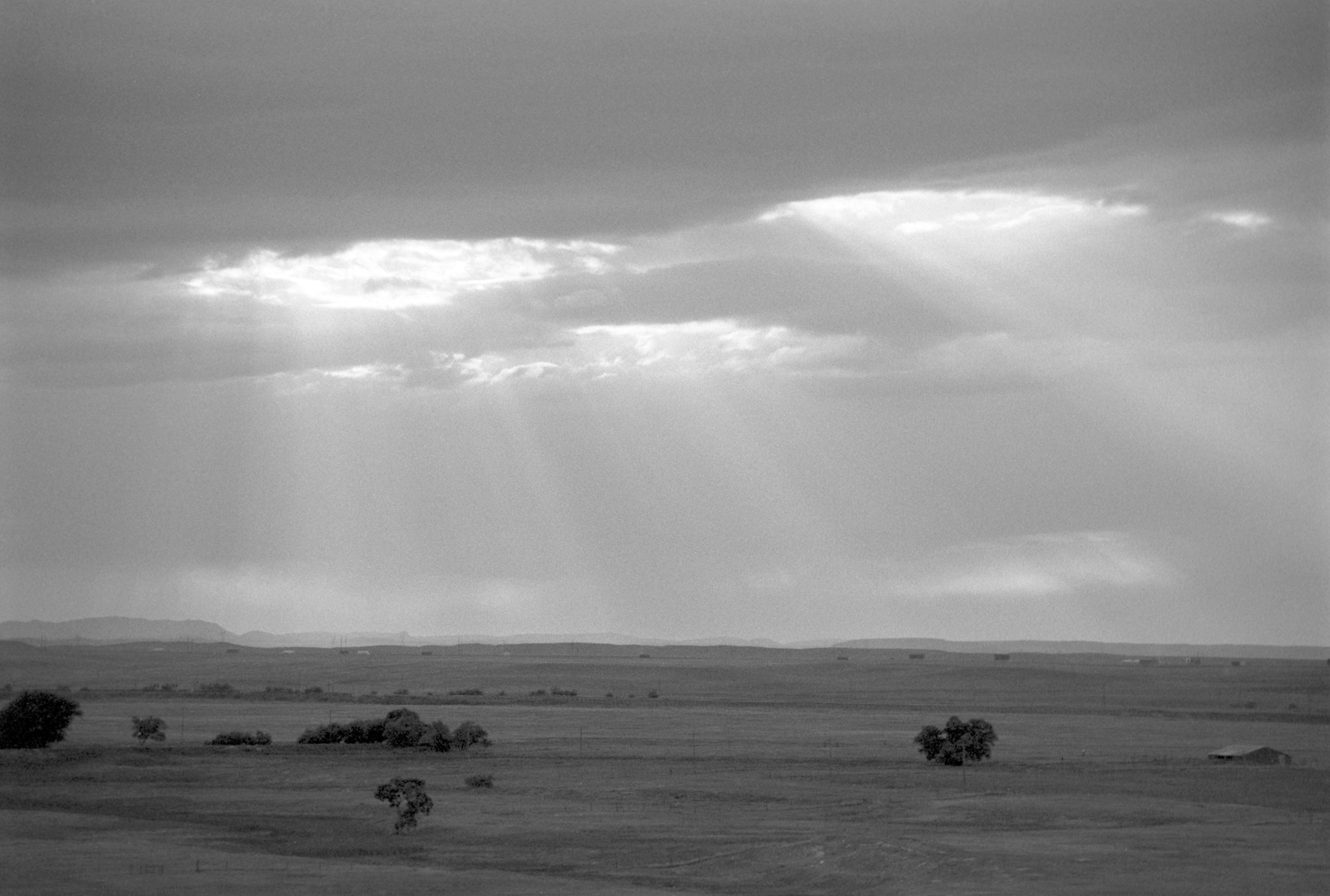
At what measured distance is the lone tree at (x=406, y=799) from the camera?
174 feet

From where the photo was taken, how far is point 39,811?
188 feet

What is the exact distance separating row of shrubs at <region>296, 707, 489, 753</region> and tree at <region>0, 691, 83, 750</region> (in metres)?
11.5

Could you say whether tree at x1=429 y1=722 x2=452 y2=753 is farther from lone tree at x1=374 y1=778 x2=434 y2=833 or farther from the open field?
lone tree at x1=374 y1=778 x2=434 y2=833

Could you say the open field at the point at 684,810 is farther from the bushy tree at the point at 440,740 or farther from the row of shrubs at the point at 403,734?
the row of shrubs at the point at 403,734

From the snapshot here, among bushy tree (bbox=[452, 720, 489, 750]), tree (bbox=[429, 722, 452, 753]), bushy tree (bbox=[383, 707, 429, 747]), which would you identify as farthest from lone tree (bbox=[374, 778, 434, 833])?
bushy tree (bbox=[383, 707, 429, 747])

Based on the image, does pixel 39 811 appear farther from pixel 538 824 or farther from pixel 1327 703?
pixel 1327 703

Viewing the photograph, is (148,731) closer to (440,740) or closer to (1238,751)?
(440,740)

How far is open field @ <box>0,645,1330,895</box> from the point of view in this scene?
4353 cm

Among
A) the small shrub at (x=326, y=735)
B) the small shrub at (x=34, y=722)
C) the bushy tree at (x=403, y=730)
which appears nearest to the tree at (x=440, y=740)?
the bushy tree at (x=403, y=730)

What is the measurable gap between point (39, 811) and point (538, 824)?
18.3m

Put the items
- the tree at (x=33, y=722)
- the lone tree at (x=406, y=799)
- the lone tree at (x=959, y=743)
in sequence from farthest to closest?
the tree at (x=33, y=722) < the lone tree at (x=959, y=743) < the lone tree at (x=406, y=799)

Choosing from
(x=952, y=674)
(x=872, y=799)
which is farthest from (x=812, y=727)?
(x=952, y=674)

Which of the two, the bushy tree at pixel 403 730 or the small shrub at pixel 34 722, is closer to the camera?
the small shrub at pixel 34 722

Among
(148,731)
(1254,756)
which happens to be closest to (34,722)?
(148,731)
